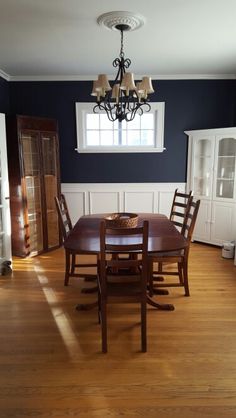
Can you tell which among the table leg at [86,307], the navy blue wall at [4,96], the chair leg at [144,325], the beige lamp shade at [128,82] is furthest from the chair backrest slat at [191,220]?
the navy blue wall at [4,96]

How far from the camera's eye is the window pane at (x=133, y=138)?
483cm

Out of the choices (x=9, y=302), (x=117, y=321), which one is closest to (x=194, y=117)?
(x=117, y=321)

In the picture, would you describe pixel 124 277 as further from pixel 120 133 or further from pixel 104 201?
pixel 120 133

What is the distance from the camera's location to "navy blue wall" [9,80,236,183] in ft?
15.3

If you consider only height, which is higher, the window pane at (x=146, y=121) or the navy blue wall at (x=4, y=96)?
the navy blue wall at (x=4, y=96)

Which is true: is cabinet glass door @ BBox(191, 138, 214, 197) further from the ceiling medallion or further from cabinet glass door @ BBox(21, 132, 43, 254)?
cabinet glass door @ BBox(21, 132, 43, 254)

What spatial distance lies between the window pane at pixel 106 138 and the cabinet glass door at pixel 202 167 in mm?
1358

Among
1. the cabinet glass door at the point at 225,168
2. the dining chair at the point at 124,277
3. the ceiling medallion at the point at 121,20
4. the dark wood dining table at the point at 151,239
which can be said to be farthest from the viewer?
the cabinet glass door at the point at 225,168

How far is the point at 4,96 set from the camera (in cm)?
448

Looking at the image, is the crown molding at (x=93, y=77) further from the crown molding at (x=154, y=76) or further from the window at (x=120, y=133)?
the window at (x=120, y=133)

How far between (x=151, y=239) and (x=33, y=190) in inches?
90.9

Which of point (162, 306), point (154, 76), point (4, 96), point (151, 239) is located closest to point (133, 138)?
point (154, 76)

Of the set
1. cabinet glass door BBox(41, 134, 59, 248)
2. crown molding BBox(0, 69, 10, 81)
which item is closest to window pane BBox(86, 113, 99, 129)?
cabinet glass door BBox(41, 134, 59, 248)

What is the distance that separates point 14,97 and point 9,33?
1751 mm
